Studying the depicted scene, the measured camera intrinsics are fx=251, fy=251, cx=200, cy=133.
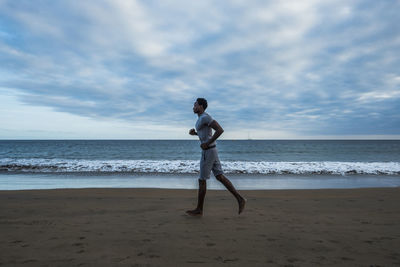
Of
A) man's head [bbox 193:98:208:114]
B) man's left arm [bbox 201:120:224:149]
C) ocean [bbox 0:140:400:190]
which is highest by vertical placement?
man's head [bbox 193:98:208:114]

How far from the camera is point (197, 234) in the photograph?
3.46 metres

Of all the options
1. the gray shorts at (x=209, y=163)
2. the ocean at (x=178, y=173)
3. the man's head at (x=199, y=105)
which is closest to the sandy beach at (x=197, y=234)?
the gray shorts at (x=209, y=163)

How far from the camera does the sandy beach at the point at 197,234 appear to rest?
2664mm

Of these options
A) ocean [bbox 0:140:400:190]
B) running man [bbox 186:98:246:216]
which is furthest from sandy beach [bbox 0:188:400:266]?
ocean [bbox 0:140:400:190]

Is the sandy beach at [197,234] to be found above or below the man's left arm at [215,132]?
below

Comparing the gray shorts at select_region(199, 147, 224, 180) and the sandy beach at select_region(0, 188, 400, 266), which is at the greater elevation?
the gray shorts at select_region(199, 147, 224, 180)

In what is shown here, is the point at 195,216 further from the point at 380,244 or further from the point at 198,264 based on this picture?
the point at 380,244

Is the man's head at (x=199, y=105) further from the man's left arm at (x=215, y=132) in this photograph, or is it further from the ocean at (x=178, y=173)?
the ocean at (x=178, y=173)

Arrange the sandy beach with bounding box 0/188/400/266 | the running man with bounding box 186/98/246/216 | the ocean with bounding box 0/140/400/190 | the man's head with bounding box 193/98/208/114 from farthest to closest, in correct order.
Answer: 1. the ocean with bounding box 0/140/400/190
2. the man's head with bounding box 193/98/208/114
3. the running man with bounding box 186/98/246/216
4. the sandy beach with bounding box 0/188/400/266

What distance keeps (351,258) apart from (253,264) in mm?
1091

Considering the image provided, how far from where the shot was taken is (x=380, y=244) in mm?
3113

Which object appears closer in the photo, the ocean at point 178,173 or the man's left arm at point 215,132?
the man's left arm at point 215,132

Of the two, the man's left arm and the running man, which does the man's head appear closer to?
the running man

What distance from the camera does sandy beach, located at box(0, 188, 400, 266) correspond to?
2664mm
